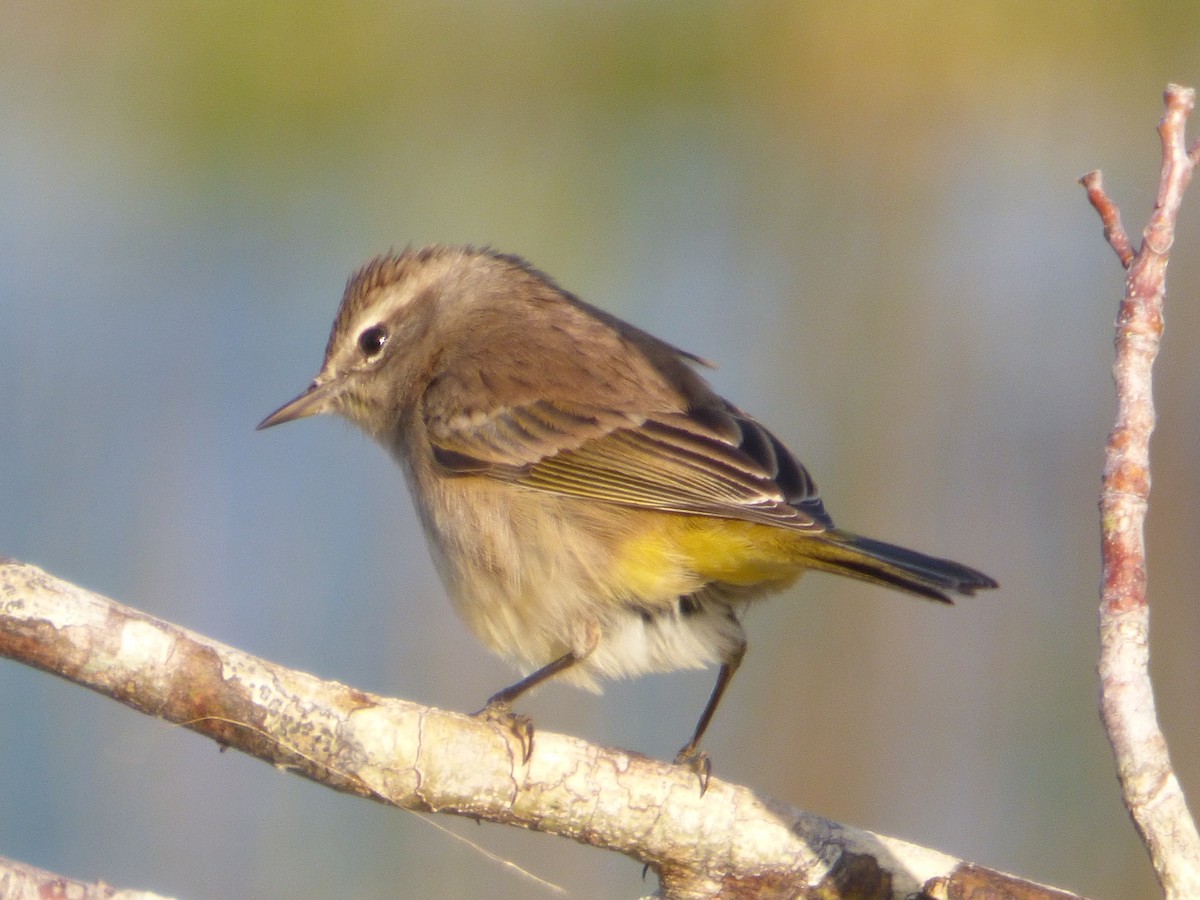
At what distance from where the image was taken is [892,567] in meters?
2.93

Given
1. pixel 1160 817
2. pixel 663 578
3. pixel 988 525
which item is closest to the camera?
pixel 1160 817

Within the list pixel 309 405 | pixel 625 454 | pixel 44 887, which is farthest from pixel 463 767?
pixel 309 405

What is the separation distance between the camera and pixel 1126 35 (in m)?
6.51

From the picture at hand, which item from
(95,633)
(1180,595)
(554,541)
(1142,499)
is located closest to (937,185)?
(1180,595)

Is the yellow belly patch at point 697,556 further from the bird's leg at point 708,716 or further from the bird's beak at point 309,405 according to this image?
the bird's beak at point 309,405

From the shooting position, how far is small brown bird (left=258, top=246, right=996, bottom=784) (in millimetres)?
3242

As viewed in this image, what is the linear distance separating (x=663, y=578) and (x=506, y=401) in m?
0.78

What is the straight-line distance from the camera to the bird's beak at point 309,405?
4.05 meters

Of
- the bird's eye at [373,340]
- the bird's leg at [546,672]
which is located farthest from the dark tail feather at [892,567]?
the bird's eye at [373,340]

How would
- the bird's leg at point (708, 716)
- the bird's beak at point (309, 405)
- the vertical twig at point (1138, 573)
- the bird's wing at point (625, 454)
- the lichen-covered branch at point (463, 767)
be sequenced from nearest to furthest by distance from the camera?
the vertical twig at point (1138, 573), the lichen-covered branch at point (463, 767), the bird's leg at point (708, 716), the bird's wing at point (625, 454), the bird's beak at point (309, 405)

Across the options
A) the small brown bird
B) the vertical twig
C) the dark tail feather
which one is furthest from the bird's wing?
the vertical twig

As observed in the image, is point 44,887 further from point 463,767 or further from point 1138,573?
point 1138,573

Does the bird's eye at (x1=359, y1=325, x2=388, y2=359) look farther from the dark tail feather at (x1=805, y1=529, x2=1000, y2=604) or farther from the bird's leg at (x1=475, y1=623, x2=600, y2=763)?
the dark tail feather at (x1=805, y1=529, x2=1000, y2=604)

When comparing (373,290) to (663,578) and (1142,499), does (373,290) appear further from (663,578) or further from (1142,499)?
(1142,499)
